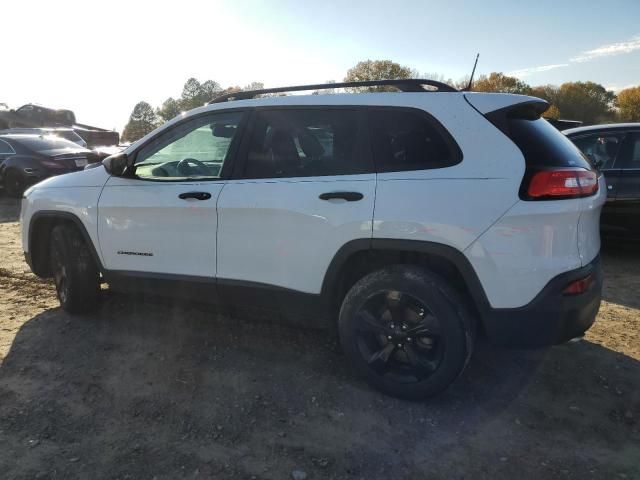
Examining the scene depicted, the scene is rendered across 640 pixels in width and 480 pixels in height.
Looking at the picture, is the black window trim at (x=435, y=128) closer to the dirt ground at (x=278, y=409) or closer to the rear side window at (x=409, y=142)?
the rear side window at (x=409, y=142)

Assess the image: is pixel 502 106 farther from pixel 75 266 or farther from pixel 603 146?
pixel 603 146

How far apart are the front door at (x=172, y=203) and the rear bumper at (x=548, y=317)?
1.86m

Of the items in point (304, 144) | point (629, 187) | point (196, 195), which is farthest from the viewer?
point (629, 187)

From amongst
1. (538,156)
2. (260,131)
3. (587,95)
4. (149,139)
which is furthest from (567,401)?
(587,95)

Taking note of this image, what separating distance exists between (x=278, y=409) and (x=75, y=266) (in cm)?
227

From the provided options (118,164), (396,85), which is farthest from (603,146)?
(118,164)

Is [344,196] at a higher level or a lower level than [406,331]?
higher

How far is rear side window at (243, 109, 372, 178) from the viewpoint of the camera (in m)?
3.00

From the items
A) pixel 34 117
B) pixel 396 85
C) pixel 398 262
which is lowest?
pixel 398 262

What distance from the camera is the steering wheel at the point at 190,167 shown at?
351 centimetres

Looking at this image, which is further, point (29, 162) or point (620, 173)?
point (29, 162)

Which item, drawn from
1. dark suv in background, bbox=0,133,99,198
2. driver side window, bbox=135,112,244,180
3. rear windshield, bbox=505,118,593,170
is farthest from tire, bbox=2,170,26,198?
rear windshield, bbox=505,118,593,170

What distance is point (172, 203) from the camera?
344cm

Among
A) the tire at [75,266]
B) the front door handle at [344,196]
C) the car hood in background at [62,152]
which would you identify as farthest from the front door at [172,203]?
the car hood in background at [62,152]
